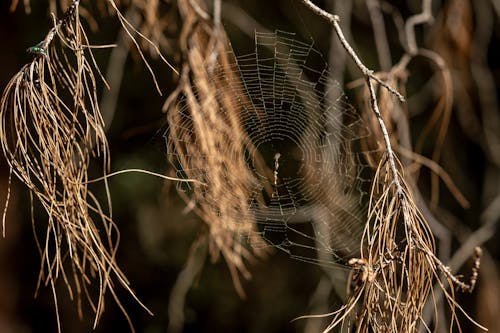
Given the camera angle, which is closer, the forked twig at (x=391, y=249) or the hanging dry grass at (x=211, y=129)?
the forked twig at (x=391, y=249)

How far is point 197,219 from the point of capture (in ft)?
8.70

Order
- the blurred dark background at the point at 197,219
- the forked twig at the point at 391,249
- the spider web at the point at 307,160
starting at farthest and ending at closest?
the blurred dark background at the point at 197,219, the spider web at the point at 307,160, the forked twig at the point at 391,249

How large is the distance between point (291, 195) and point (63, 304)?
151 centimetres

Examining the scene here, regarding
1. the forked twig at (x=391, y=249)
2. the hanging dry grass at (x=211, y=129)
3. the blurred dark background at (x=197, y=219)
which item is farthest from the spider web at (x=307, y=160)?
the forked twig at (x=391, y=249)

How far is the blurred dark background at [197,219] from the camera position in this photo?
212 cm

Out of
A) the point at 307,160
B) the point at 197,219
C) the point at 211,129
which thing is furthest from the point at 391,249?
the point at 197,219

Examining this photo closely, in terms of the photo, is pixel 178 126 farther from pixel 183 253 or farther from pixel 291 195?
pixel 183 253

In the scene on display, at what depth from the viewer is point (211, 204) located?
118 cm

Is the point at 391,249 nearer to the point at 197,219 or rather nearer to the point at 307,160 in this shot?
the point at 307,160

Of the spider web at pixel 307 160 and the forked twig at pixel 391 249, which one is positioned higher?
the spider web at pixel 307 160

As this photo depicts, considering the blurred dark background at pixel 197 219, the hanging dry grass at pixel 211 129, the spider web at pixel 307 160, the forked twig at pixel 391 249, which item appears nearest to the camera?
the forked twig at pixel 391 249

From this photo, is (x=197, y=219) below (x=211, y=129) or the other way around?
below

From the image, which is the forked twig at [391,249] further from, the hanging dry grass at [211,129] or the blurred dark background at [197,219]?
the blurred dark background at [197,219]

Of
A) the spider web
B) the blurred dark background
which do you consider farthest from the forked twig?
the blurred dark background
